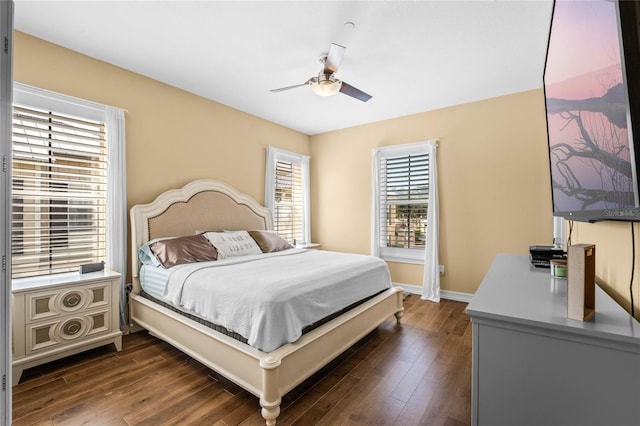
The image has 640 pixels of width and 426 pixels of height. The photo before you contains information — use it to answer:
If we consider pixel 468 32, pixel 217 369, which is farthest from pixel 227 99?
pixel 217 369

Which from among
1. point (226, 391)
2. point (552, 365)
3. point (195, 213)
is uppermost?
point (195, 213)

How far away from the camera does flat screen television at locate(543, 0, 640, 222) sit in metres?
0.67

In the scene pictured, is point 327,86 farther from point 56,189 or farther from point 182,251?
point 56,189

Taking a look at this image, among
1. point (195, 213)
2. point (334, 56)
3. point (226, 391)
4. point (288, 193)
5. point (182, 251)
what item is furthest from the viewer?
point (288, 193)

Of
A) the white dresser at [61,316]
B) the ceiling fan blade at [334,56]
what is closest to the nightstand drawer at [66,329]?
the white dresser at [61,316]

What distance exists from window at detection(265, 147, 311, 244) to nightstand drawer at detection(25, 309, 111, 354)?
253cm

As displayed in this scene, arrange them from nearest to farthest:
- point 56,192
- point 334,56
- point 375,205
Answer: point 334,56, point 56,192, point 375,205

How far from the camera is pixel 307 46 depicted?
8.35 ft

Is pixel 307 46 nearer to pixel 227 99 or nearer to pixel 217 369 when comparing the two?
pixel 227 99

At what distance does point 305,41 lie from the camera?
247 cm

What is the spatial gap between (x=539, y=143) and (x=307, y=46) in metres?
2.92

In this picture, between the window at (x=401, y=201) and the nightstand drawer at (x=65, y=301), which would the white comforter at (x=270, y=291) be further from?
the window at (x=401, y=201)

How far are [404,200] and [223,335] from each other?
331 centimetres

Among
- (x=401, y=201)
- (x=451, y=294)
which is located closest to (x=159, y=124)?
(x=401, y=201)
